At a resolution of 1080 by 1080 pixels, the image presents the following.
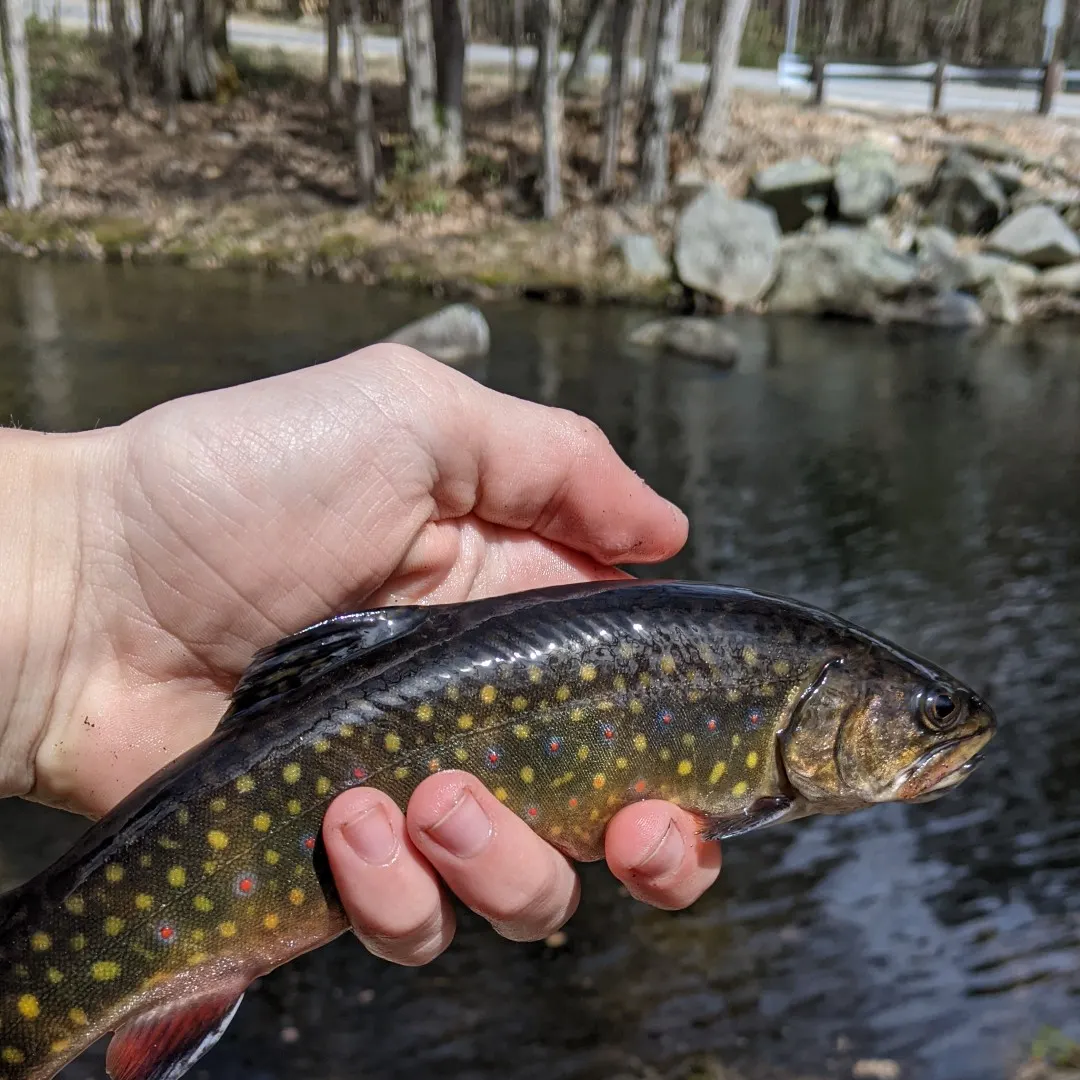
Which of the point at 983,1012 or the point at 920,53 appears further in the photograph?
the point at 920,53

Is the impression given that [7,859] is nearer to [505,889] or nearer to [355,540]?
[355,540]

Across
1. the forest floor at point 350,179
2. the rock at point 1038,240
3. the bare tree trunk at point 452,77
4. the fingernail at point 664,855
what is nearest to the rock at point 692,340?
the forest floor at point 350,179

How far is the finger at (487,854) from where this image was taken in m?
3.18

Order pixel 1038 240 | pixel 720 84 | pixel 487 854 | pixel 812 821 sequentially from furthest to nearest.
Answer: pixel 720 84
pixel 1038 240
pixel 812 821
pixel 487 854

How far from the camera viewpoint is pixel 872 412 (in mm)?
19000

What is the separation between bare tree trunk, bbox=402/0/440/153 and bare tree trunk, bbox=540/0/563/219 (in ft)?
13.3

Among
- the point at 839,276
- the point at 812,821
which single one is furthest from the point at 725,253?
the point at 812,821

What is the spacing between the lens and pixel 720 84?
113ft

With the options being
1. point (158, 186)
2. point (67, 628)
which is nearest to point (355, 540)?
point (67, 628)

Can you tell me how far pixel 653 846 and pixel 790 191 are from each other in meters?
29.9

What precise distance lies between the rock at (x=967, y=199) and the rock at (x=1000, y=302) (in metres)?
4.63

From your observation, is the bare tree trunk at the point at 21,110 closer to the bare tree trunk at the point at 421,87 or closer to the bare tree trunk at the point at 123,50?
the bare tree trunk at the point at 123,50

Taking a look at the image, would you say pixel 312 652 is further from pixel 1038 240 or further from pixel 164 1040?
pixel 1038 240

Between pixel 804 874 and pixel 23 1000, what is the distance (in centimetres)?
576
